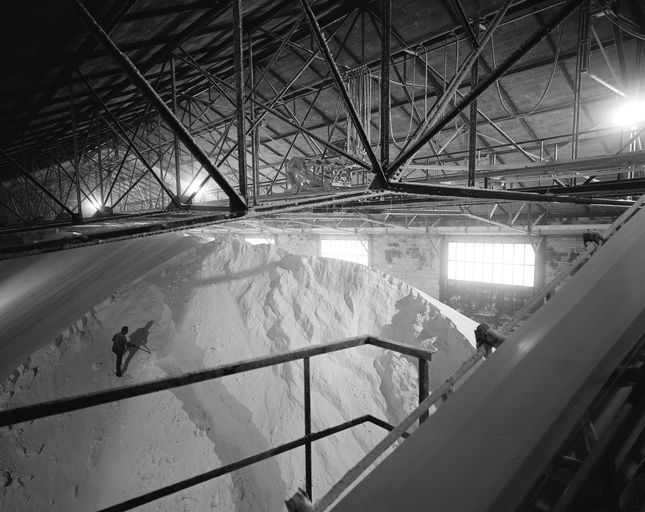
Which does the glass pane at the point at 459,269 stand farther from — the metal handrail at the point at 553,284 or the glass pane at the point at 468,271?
the metal handrail at the point at 553,284

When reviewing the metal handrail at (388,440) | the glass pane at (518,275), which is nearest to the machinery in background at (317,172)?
the metal handrail at (388,440)

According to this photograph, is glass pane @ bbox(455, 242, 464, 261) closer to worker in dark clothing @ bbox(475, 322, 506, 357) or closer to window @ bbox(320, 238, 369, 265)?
window @ bbox(320, 238, 369, 265)

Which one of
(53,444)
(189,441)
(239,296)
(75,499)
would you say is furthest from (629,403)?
(239,296)

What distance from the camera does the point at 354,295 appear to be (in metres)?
7.34

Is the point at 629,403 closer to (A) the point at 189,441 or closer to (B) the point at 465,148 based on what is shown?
(A) the point at 189,441

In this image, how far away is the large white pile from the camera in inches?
164

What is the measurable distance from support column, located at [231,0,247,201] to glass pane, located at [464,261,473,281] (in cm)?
1122

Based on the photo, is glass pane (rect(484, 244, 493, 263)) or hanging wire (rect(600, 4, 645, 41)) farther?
glass pane (rect(484, 244, 493, 263))

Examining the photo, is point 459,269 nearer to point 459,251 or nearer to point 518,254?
point 459,251

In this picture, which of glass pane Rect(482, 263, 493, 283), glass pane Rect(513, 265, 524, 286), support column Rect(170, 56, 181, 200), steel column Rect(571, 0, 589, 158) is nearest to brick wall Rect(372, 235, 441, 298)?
glass pane Rect(482, 263, 493, 283)

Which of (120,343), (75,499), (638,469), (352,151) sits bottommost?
(75,499)

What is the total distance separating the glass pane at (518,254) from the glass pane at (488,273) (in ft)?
2.54

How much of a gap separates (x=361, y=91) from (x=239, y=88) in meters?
4.66

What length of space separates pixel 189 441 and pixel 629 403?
15.9ft
